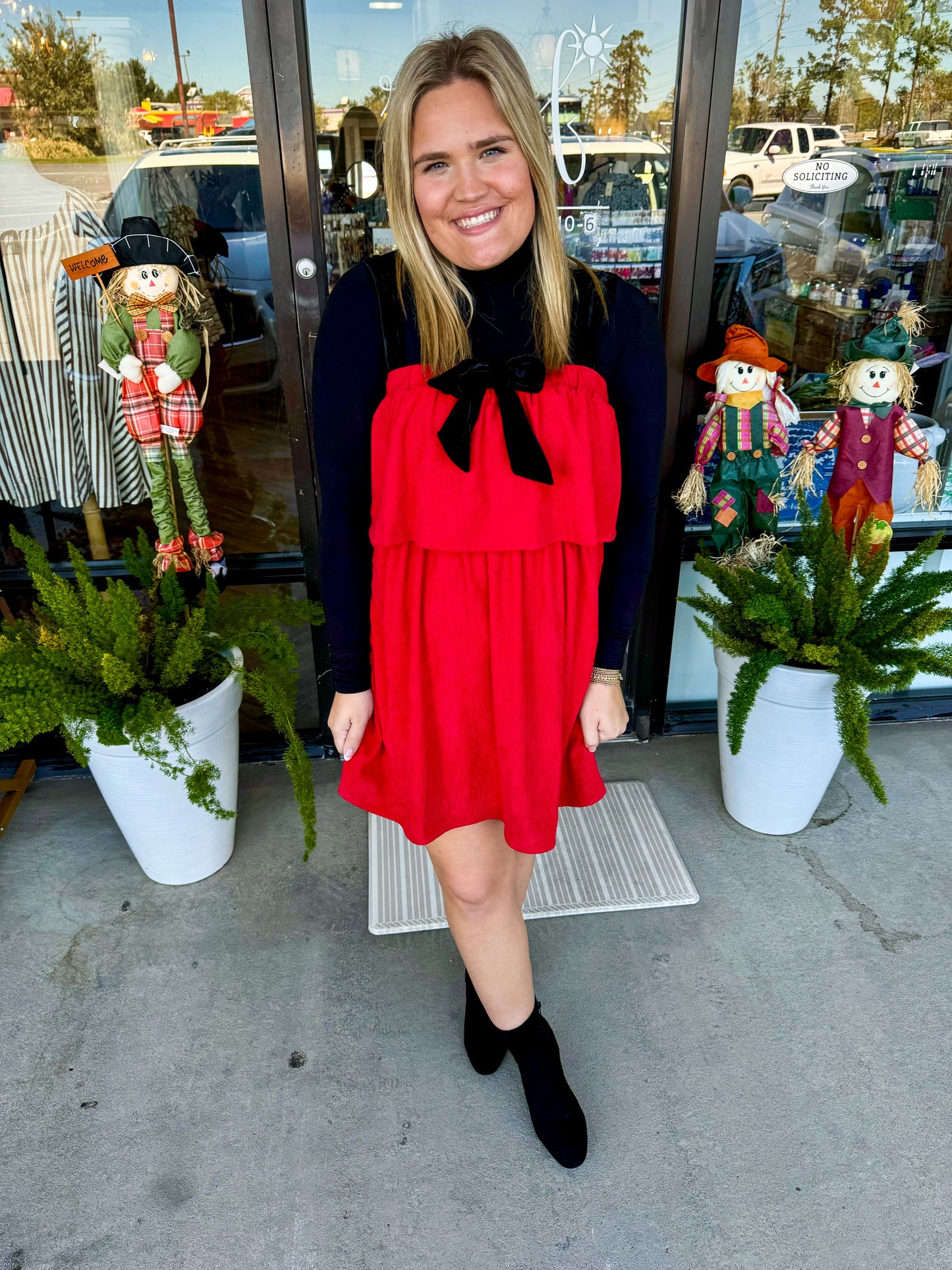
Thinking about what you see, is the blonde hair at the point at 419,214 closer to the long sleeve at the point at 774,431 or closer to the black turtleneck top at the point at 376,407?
the black turtleneck top at the point at 376,407

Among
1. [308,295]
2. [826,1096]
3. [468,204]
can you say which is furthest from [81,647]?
[826,1096]

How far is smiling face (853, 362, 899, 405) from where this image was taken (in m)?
2.01

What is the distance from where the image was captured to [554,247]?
1.23 metres

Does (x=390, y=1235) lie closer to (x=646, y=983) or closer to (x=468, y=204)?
(x=646, y=983)

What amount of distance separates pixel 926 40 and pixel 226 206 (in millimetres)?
1733

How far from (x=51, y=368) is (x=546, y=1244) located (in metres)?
2.20

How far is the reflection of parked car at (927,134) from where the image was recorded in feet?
7.03

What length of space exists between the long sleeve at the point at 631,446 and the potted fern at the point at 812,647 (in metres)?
0.69

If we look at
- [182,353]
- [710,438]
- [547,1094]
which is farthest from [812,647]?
[182,353]

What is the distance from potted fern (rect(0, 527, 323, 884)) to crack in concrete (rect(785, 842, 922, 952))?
49.7 inches

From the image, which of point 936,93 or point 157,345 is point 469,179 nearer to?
Result: point 157,345

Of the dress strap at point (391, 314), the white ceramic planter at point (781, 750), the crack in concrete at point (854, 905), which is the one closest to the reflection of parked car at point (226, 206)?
the dress strap at point (391, 314)

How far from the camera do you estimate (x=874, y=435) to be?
81.8 inches

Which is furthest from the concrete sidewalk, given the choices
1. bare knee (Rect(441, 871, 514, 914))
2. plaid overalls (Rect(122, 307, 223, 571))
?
plaid overalls (Rect(122, 307, 223, 571))
